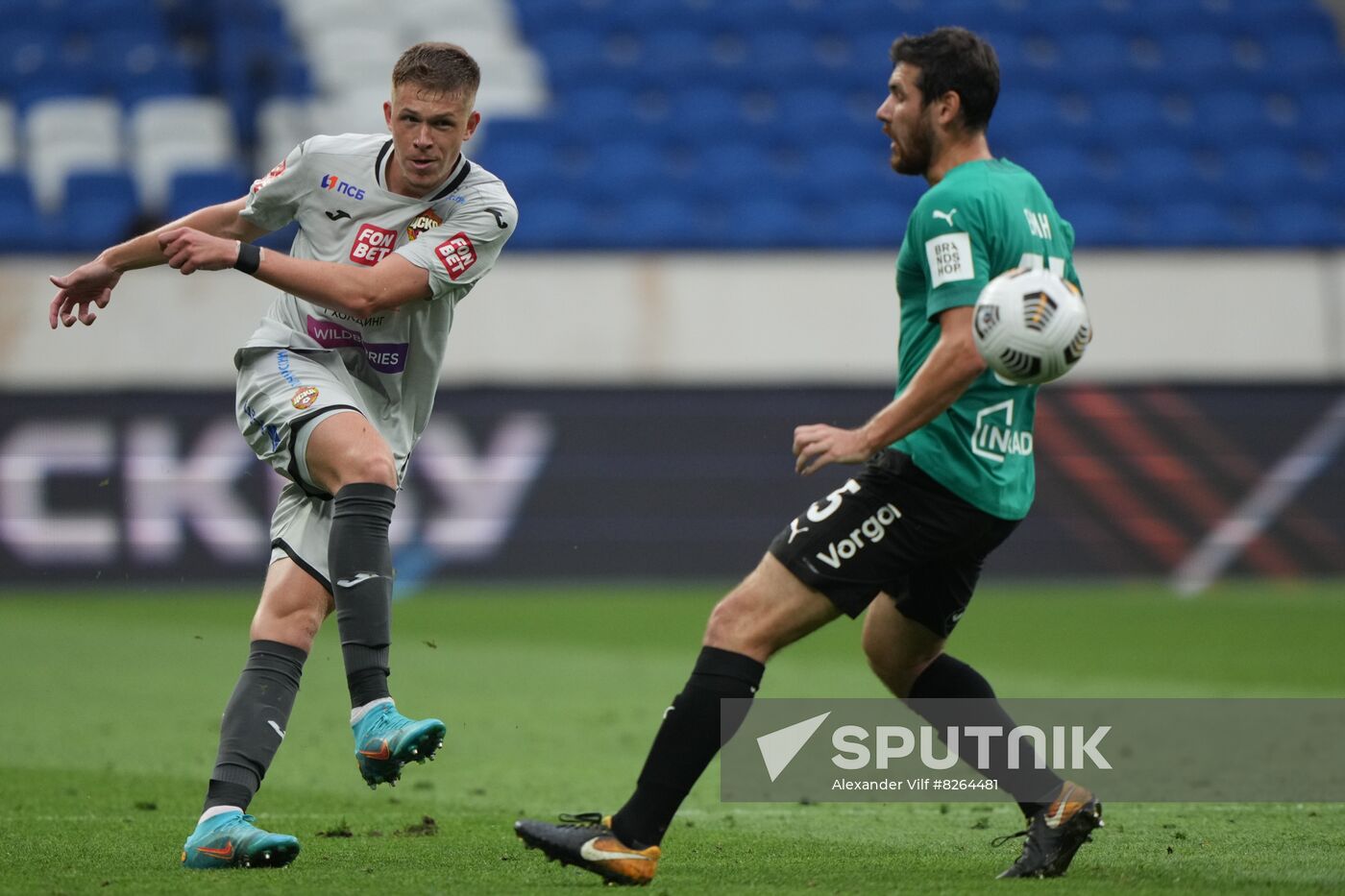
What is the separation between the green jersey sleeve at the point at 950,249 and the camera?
413 centimetres

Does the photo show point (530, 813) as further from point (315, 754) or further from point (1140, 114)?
point (1140, 114)

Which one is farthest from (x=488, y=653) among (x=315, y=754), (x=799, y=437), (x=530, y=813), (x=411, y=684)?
(x=799, y=437)

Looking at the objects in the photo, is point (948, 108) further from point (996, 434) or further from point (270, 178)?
point (270, 178)

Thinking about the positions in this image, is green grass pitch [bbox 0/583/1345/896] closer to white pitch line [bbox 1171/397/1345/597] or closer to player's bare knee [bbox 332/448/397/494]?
white pitch line [bbox 1171/397/1345/597]

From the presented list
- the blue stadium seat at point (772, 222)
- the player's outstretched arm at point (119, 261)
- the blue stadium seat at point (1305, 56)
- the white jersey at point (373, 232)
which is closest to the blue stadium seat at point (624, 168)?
the blue stadium seat at point (772, 222)

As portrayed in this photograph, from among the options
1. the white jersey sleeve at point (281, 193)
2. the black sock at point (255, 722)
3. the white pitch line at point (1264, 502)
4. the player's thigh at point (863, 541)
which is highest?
the white jersey sleeve at point (281, 193)

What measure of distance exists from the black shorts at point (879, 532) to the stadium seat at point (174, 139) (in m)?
12.4

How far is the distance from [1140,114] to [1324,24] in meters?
2.74

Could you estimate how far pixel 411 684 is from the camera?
916cm

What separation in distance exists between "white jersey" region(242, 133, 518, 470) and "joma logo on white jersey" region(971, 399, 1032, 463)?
1423mm

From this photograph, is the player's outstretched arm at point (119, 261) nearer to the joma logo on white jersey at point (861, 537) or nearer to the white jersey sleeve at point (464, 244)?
the white jersey sleeve at point (464, 244)

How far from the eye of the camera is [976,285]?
162 inches

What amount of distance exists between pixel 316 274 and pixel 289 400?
0.38 metres

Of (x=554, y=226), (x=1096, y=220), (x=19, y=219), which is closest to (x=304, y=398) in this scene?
(x=554, y=226)
